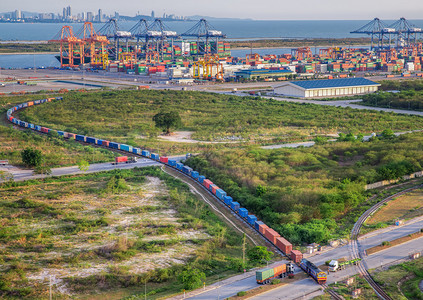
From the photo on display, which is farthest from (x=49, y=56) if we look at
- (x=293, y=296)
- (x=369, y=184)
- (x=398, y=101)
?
(x=293, y=296)

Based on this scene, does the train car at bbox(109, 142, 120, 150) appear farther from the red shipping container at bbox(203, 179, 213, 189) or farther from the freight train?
the red shipping container at bbox(203, 179, 213, 189)

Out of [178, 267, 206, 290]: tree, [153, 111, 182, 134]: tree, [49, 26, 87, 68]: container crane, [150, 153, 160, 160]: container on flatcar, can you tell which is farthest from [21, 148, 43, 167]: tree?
[49, 26, 87, 68]: container crane

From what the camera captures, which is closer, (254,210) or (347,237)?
(347,237)

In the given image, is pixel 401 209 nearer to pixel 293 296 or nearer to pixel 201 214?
pixel 201 214

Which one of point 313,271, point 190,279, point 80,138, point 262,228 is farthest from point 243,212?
point 80,138

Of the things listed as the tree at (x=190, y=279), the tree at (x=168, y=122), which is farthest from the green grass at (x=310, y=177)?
the tree at (x=168, y=122)

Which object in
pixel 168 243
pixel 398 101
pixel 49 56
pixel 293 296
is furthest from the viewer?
pixel 49 56

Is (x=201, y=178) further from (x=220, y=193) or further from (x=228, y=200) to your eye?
(x=228, y=200)
